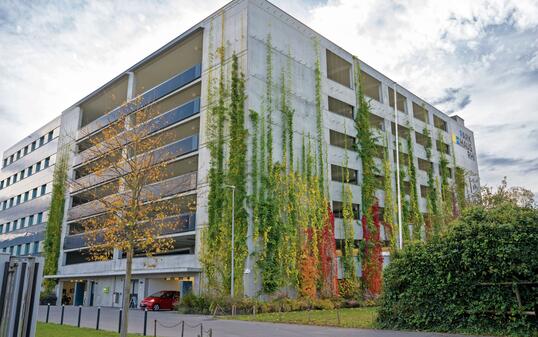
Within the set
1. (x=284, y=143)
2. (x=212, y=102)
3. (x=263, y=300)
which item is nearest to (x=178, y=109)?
(x=212, y=102)

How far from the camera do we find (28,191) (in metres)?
→ 59.2

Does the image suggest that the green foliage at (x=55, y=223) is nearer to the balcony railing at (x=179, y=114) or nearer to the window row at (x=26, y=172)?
the window row at (x=26, y=172)

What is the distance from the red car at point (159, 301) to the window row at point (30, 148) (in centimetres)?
3188

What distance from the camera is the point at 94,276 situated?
42875 millimetres

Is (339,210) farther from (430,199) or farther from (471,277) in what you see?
(471,277)

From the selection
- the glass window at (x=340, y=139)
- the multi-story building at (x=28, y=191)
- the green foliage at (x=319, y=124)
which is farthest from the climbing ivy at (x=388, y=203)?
the multi-story building at (x=28, y=191)

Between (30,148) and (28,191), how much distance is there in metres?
6.61

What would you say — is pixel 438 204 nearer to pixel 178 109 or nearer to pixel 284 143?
pixel 284 143

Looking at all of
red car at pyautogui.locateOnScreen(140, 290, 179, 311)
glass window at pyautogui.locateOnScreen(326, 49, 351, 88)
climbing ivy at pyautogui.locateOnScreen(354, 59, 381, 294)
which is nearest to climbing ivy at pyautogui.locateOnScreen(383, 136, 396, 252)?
climbing ivy at pyautogui.locateOnScreen(354, 59, 381, 294)

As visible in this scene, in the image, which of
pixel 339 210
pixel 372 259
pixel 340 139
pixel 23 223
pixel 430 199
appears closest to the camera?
pixel 372 259

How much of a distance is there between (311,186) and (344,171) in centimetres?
517

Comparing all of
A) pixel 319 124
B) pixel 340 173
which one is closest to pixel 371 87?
pixel 319 124

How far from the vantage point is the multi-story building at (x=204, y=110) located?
3406 cm

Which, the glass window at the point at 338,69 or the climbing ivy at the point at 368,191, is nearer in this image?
the climbing ivy at the point at 368,191
